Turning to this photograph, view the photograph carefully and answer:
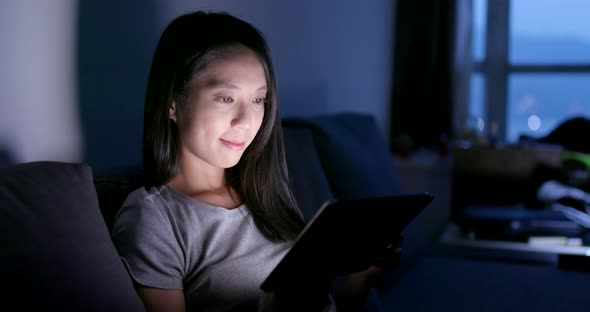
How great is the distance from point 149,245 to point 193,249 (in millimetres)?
98

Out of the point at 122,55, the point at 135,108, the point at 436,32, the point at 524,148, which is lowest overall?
the point at 524,148

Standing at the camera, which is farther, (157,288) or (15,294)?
(157,288)

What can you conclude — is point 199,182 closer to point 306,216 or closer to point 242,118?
point 242,118

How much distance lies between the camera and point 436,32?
159 inches

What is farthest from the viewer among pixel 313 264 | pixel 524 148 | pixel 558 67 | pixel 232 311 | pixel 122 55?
pixel 558 67

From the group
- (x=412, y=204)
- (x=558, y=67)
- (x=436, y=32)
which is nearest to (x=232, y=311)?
(x=412, y=204)

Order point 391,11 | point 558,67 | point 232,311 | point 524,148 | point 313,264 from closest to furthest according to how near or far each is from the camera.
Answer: point 313,264 < point 232,311 < point 524,148 < point 391,11 < point 558,67

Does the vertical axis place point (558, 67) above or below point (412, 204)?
above

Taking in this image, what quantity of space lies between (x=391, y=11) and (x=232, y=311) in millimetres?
3178

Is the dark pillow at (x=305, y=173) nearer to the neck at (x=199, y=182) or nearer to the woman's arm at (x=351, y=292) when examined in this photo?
the woman's arm at (x=351, y=292)

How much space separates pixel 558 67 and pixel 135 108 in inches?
150

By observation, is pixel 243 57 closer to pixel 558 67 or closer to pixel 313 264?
pixel 313 264

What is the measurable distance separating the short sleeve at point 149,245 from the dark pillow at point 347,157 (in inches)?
31.3

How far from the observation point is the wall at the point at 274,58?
1.26 m
